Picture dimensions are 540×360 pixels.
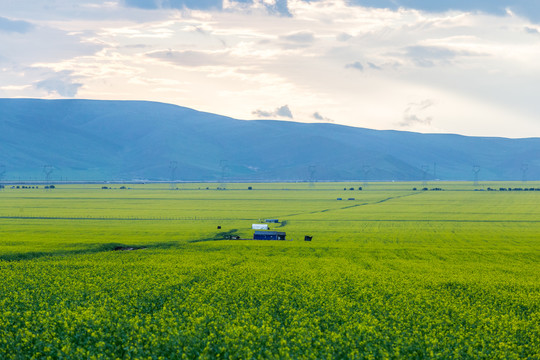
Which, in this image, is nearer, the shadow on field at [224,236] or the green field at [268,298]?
the green field at [268,298]

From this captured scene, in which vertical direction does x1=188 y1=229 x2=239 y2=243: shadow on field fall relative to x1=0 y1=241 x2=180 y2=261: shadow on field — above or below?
below

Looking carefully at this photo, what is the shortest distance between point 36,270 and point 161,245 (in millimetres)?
24827

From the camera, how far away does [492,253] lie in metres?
66.1

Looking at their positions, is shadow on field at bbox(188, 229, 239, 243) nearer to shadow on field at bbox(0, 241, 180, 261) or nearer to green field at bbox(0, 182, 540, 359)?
green field at bbox(0, 182, 540, 359)

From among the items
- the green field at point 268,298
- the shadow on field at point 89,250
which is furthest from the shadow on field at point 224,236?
the shadow on field at point 89,250

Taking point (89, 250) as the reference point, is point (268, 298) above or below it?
above

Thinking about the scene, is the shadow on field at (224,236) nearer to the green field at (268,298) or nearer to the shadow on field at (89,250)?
the green field at (268,298)

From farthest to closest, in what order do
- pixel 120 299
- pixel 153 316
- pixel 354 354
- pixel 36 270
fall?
pixel 36 270 < pixel 120 299 < pixel 153 316 < pixel 354 354

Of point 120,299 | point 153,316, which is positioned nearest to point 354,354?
point 153,316

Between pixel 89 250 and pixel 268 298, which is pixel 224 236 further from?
pixel 268 298

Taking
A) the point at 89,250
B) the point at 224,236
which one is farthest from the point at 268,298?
the point at 224,236

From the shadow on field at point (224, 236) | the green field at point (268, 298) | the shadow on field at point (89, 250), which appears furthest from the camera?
the shadow on field at point (224, 236)

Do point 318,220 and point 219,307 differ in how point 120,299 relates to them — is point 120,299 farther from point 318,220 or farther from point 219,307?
point 318,220

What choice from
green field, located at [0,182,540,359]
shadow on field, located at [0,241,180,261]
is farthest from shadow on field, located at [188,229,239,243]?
shadow on field, located at [0,241,180,261]
